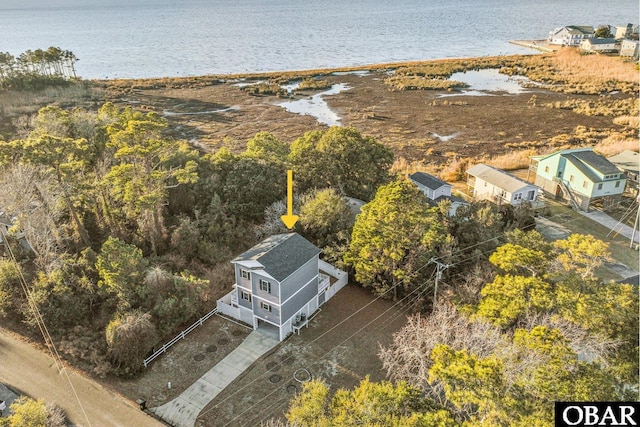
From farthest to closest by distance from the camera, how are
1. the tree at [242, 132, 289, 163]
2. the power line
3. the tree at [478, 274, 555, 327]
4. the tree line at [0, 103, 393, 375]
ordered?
the tree at [242, 132, 289, 163]
the tree line at [0, 103, 393, 375]
the power line
the tree at [478, 274, 555, 327]

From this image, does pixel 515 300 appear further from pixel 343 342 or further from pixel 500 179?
pixel 500 179

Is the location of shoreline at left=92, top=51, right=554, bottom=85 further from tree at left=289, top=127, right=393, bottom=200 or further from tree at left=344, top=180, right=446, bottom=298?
tree at left=344, top=180, right=446, bottom=298

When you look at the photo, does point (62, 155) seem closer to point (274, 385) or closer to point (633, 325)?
point (274, 385)

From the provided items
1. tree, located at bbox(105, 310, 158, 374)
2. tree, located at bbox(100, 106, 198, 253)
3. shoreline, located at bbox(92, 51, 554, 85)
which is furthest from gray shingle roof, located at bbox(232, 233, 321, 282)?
shoreline, located at bbox(92, 51, 554, 85)

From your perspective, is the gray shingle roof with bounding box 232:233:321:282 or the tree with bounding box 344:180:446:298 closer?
the gray shingle roof with bounding box 232:233:321:282

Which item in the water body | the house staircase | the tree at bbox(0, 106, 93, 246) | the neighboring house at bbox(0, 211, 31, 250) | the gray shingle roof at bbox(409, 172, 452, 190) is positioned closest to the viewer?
the tree at bbox(0, 106, 93, 246)

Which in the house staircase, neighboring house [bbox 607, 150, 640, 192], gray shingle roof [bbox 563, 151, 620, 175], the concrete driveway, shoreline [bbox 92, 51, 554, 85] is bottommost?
the concrete driveway

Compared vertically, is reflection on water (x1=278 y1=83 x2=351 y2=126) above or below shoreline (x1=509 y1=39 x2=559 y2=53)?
below

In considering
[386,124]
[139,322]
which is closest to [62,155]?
[139,322]
